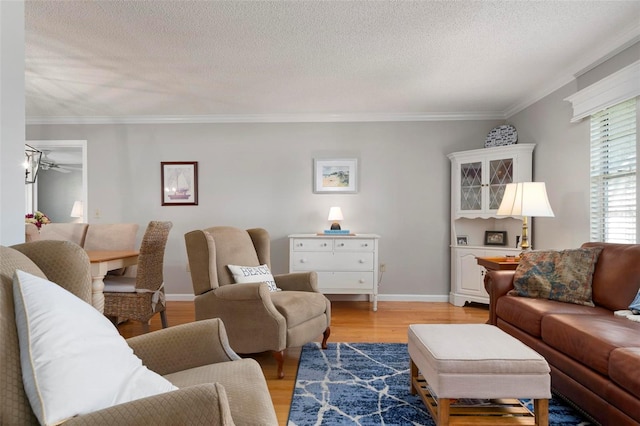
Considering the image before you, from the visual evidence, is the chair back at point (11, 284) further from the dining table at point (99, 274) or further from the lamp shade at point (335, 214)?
the lamp shade at point (335, 214)

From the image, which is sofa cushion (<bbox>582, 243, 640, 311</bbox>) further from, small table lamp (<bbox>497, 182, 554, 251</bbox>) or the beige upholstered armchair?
the beige upholstered armchair

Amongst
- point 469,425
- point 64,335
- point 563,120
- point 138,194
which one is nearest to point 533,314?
point 469,425

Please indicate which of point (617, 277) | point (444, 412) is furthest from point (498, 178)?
point (444, 412)

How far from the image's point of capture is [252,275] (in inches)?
113

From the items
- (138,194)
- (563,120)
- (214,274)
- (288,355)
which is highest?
(563,120)

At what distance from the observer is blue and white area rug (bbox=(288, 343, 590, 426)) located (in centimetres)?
187

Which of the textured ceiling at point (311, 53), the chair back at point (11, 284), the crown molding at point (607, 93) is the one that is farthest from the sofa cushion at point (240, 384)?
the crown molding at point (607, 93)

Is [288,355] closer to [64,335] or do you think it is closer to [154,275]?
[154,275]

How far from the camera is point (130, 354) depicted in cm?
115

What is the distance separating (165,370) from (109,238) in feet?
8.66

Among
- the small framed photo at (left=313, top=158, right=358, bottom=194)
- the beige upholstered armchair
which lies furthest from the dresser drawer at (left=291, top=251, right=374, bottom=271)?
the beige upholstered armchair

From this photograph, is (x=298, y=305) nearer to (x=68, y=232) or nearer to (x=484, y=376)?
(x=484, y=376)

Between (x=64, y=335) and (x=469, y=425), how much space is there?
166 cm

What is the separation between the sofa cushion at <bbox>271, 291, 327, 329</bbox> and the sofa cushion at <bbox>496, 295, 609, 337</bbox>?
129 cm
